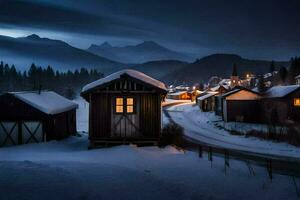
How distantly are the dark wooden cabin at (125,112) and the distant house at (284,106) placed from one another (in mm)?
25600

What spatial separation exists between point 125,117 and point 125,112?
38 cm

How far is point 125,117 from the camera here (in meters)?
23.7

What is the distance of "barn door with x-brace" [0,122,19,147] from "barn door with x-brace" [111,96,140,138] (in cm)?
947

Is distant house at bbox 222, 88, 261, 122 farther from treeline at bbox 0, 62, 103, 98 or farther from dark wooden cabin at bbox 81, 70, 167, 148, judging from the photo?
treeline at bbox 0, 62, 103, 98

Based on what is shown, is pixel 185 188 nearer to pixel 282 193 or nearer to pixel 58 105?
pixel 282 193

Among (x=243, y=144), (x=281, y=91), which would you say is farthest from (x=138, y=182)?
(x=281, y=91)

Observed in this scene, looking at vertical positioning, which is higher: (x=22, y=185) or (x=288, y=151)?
(x=22, y=185)

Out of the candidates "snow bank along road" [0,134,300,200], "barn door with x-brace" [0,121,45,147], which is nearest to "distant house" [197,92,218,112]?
"barn door with x-brace" [0,121,45,147]

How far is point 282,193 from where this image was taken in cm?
1241

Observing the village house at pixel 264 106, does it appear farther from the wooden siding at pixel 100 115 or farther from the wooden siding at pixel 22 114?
the wooden siding at pixel 22 114

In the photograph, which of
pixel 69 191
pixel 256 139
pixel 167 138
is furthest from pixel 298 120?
pixel 69 191

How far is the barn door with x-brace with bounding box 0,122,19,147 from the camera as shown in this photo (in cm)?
2692

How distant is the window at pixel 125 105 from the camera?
77.5 feet

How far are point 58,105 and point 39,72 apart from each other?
110 meters
